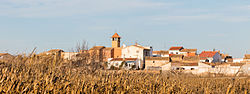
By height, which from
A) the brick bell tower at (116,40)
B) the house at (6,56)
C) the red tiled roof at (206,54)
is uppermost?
the brick bell tower at (116,40)

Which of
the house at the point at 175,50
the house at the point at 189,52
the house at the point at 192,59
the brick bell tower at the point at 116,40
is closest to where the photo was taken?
the house at the point at 192,59

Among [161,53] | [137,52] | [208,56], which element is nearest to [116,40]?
[137,52]

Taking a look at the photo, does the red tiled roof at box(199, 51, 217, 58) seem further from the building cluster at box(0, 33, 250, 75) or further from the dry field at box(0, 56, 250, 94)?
the dry field at box(0, 56, 250, 94)

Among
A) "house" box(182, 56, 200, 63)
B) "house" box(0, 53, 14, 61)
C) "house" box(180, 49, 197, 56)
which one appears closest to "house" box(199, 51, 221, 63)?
"house" box(180, 49, 197, 56)

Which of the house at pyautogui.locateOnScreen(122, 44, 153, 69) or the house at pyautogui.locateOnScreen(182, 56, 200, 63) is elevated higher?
the house at pyautogui.locateOnScreen(122, 44, 153, 69)

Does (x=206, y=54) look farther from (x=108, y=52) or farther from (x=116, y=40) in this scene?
(x=108, y=52)

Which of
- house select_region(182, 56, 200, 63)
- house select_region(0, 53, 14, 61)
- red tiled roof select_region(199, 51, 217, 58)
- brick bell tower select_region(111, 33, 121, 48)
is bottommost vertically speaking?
house select_region(182, 56, 200, 63)

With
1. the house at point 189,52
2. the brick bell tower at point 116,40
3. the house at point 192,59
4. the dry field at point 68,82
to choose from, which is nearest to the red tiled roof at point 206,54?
the house at point 189,52

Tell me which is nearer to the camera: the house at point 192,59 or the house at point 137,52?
the house at point 192,59

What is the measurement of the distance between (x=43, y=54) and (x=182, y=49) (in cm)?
7174

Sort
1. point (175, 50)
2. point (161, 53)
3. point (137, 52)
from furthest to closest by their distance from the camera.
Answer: point (175, 50), point (161, 53), point (137, 52)

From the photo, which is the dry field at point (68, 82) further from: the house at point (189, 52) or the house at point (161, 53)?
the house at point (161, 53)

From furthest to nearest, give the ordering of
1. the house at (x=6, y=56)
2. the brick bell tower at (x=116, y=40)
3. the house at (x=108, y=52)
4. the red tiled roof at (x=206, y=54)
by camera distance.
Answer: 1. the brick bell tower at (x=116, y=40)
2. the red tiled roof at (x=206, y=54)
3. the house at (x=108, y=52)
4. the house at (x=6, y=56)

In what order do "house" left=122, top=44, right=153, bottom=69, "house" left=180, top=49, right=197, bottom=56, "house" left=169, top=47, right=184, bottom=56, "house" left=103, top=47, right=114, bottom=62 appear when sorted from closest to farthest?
"house" left=122, top=44, right=153, bottom=69
"house" left=103, top=47, right=114, bottom=62
"house" left=180, top=49, right=197, bottom=56
"house" left=169, top=47, right=184, bottom=56
